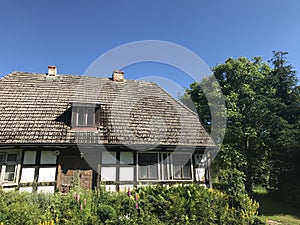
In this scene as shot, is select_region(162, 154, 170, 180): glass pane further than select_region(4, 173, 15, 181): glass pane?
Yes

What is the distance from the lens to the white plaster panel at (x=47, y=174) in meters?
8.34

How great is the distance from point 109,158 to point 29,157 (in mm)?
3308

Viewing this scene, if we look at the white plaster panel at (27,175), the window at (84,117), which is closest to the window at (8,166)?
the white plaster panel at (27,175)

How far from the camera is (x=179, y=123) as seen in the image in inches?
430

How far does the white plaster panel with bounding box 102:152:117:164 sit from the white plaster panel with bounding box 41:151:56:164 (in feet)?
6.90

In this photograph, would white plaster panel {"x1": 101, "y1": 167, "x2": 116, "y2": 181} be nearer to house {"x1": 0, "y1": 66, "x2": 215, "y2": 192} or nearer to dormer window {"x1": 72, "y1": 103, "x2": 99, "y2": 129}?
house {"x1": 0, "y1": 66, "x2": 215, "y2": 192}

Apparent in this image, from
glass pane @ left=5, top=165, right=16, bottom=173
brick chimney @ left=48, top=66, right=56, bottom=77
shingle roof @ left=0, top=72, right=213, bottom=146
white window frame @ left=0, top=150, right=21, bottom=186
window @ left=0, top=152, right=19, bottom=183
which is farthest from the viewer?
brick chimney @ left=48, top=66, right=56, bottom=77

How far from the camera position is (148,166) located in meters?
9.76

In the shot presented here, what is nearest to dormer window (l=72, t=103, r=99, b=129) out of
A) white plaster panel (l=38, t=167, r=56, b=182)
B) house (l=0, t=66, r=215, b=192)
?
house (l=0, t=66, r=215, b=192)

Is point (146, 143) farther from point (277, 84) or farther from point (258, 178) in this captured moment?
point (277, 84)

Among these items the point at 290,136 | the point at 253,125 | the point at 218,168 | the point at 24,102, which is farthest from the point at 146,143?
the point at 253,125

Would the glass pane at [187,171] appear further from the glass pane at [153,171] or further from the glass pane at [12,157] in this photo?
the glass pane at [12,157]

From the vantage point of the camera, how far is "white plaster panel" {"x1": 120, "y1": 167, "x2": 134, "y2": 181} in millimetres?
9148

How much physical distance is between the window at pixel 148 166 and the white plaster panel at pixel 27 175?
14.9 feet
